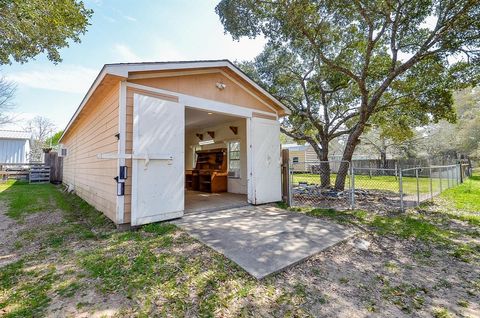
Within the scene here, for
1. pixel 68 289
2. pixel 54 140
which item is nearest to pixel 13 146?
pixel 54 140

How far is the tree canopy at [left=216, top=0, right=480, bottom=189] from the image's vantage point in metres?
6.29

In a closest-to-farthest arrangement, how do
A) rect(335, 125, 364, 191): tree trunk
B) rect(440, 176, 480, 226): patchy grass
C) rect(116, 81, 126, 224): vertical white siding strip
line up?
rect(116, 81, 126, 224): vertical white siding strip, rect(440, 176, 480, 226): patchy grass, rect(335, 125, 364, 191): tree trunk

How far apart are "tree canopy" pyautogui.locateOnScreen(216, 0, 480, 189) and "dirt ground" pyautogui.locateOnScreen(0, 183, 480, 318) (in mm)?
5542

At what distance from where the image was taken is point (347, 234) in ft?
13.1

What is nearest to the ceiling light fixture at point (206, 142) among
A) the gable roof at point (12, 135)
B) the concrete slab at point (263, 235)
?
the concrete slab at point (263, 235)

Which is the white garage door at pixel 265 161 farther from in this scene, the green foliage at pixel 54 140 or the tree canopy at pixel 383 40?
the green foliage at pixel 54 140

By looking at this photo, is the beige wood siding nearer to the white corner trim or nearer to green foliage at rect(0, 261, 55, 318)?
the white corner trim

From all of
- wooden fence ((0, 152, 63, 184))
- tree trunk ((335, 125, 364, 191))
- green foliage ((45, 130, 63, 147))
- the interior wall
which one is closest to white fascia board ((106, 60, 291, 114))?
the interior wall

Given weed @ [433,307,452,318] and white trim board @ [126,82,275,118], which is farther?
white trim board @ [126,82,275,118]

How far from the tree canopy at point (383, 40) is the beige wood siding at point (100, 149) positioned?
17.8 ft

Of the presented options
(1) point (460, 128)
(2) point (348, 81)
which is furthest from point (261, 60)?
(1) point (460, 128)

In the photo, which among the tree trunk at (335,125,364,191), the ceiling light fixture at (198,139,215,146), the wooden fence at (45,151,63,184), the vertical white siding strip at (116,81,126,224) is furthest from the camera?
the wooden fence at (45,151,63,184)

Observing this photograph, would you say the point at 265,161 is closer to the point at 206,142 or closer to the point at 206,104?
the point at 206,104

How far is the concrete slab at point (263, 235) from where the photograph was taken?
290 centimetres
